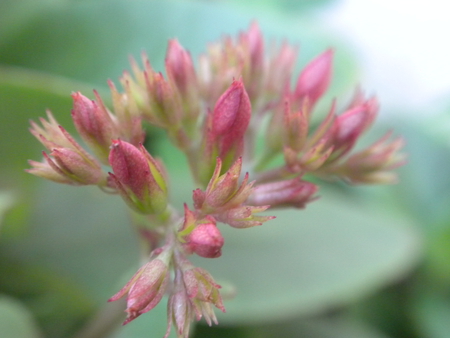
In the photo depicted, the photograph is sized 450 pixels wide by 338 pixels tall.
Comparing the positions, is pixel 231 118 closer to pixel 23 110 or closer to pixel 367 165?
pixel 367 165

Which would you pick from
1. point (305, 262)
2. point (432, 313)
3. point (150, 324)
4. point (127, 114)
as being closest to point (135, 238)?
point (150, 324)

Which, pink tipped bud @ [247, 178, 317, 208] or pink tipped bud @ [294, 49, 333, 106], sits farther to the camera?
pink tipped bud @ [294, 49, 333, 106]

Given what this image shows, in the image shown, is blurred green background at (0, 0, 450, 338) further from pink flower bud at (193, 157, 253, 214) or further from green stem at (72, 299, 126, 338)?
pink flower bud at (193, 157, 253, 214)

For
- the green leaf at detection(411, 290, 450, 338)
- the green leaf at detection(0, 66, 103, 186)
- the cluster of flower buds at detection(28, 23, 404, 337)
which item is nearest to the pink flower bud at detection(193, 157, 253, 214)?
the cluster of flower buds at detection(28, 23, 404, 337)

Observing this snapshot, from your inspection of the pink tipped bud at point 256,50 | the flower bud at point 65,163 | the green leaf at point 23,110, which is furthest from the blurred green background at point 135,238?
the pink tipped bud at point 256,50

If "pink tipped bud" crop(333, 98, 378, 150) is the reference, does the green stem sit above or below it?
below
